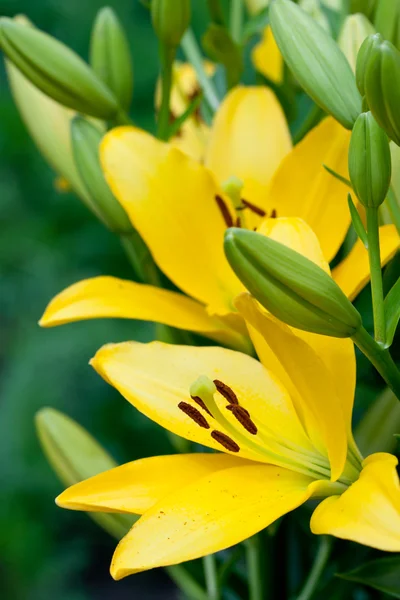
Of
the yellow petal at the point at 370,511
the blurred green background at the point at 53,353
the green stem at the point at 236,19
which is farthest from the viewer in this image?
the blurred green background at the point at 53,353

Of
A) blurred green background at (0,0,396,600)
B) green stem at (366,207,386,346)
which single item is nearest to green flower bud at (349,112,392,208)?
green stem at (366,207,386,346)

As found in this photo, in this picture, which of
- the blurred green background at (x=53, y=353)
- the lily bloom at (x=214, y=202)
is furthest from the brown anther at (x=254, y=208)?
the blurred green background at (x=53, y=353)

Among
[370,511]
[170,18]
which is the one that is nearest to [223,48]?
[170,18]

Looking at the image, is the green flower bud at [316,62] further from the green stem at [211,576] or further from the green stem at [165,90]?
the green stem at [211,576]

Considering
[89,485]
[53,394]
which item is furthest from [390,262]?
[53,394]

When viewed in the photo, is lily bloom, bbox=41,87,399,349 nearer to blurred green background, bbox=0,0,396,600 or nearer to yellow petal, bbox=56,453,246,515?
yellow petal, bbox=56,453,246,515

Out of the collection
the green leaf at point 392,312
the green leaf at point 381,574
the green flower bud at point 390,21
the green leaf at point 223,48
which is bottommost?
the green leaf at point 381,574

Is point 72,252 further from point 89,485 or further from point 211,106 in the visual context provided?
point 89,485
